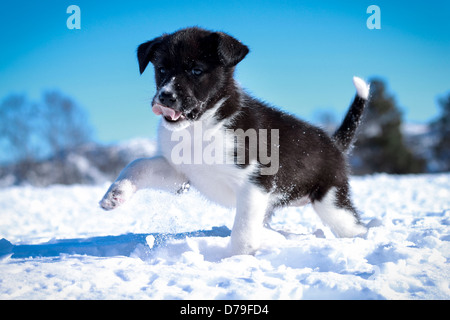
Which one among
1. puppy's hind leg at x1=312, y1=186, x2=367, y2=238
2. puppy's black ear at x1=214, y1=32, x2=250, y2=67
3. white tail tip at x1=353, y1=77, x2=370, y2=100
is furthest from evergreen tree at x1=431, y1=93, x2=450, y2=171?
puppy's black ear at x1=214, y1=32, x2=250, y2=67

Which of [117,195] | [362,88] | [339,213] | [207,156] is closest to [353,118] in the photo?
[362,88]

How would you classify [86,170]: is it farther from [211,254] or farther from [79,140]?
[211,254]

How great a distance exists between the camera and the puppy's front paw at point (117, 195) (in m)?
2.96

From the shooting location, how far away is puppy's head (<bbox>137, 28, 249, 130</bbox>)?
Result: 2973 mm

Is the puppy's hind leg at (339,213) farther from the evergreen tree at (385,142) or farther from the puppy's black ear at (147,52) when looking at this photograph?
the evergreen tree at (385,142)

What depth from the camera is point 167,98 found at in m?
2.87

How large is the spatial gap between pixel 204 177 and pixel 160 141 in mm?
554

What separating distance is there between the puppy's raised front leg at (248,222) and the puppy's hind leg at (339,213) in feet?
3.44

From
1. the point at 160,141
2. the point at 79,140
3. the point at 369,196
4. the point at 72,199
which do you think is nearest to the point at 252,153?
the point at 160,141

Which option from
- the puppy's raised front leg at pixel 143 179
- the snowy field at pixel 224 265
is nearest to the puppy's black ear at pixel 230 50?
the puppy's raised front leg at pixel 143 179

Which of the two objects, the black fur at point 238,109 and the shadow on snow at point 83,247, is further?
→ the shadow on snow at point 83,247

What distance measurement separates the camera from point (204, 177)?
10.7 ft

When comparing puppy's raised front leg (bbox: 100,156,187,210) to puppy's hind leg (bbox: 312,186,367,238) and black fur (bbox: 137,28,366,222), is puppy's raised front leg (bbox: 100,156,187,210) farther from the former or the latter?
puppy's hind leg (bbox: 312,186,367,238)
